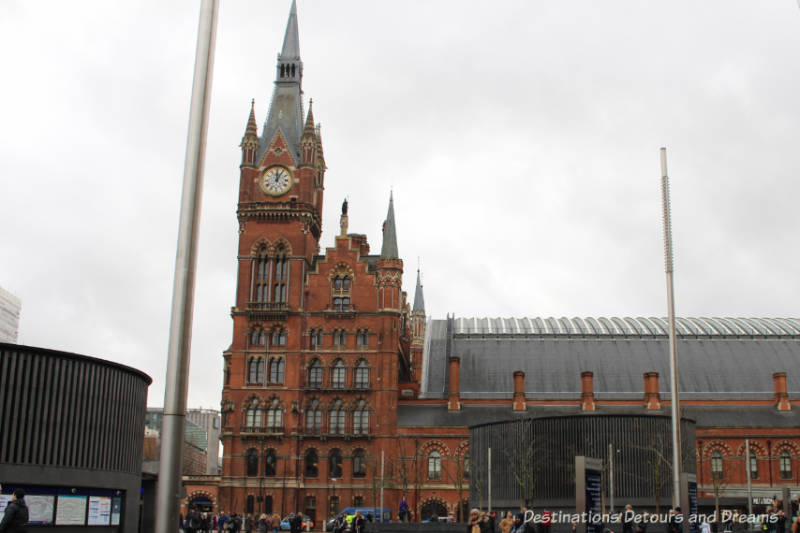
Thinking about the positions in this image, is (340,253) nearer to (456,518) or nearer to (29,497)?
(456,518)

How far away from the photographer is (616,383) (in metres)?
87.5

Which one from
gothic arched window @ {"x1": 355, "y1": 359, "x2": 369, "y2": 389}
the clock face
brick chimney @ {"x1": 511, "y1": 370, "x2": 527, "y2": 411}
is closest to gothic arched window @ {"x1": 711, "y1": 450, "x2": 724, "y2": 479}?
brick chimney @ {"x1": 511, "y1": 370, "x2": 527, "y2": 411}

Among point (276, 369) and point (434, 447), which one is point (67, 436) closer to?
point (276, 369)

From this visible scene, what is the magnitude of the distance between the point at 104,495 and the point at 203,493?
50.5 metres

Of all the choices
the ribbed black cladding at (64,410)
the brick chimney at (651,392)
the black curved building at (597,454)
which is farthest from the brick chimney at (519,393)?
the ribbed black cladding at (64,410)

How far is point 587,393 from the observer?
8194cm

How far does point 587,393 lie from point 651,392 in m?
5.67

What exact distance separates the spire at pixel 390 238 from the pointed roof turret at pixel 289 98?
32.4ft

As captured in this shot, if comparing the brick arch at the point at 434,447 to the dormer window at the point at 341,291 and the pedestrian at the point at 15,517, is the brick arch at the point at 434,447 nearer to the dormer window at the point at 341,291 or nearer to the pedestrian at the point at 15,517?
the dormer window at the point at 341,291

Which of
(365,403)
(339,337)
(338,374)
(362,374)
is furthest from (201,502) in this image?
(339,337)

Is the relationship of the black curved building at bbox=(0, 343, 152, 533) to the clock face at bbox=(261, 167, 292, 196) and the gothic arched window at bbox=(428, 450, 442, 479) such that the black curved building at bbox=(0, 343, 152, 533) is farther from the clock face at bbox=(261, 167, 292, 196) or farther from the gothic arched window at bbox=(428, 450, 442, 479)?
the clock face at bbox=(261, 167, 292, 196)

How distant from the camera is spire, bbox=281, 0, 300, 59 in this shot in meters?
89.6

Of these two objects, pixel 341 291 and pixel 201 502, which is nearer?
pixel 341 291

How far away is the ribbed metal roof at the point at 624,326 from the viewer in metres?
94.1
